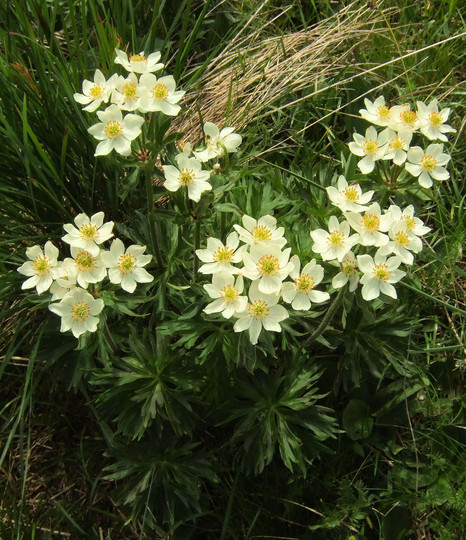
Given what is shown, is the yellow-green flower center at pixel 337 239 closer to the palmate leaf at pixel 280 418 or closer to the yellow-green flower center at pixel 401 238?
the yellow-green flower center at pixel 401 238

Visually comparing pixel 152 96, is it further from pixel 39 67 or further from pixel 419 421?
pixel 419 421

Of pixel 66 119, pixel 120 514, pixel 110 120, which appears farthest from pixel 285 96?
pixel 120 514

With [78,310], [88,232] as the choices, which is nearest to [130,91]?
[88,232]

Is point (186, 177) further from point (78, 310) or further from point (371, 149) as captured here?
point (371, 149)

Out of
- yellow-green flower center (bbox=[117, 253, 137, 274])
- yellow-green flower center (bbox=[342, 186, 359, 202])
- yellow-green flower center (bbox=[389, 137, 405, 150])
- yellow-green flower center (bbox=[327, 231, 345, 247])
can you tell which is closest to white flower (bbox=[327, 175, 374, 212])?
yellow-green flower center (bbox=[342, 186, 359, 202])

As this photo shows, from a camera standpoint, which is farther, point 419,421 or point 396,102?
point 396,102
